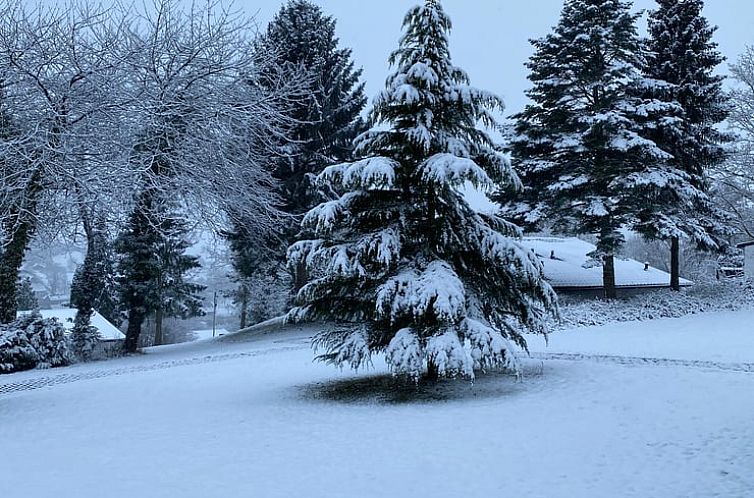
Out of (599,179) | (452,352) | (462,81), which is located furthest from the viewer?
(599,179)

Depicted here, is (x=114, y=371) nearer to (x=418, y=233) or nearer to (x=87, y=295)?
Result: (x=87, y=295)

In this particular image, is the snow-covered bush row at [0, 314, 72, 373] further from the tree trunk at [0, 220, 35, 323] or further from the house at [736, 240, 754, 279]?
the house at [736, 240, 754, 279]

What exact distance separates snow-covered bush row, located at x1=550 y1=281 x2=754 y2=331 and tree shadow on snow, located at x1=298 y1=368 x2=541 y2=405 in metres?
9.70

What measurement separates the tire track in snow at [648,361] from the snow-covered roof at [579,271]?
12.8 m

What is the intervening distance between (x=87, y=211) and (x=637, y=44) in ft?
69.0

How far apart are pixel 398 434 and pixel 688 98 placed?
2297 centimetres

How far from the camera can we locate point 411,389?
36.4ft

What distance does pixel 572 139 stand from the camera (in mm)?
23859

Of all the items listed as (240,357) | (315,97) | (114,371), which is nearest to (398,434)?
(240,357)

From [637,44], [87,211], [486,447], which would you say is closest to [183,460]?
[486,447]

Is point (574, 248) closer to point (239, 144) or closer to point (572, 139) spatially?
point (572, 139)

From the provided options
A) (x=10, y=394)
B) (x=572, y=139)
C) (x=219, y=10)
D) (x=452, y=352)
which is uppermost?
(x=219, y=10)

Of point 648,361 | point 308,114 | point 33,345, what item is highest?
point 308,114

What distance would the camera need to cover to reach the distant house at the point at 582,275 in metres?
29.7
